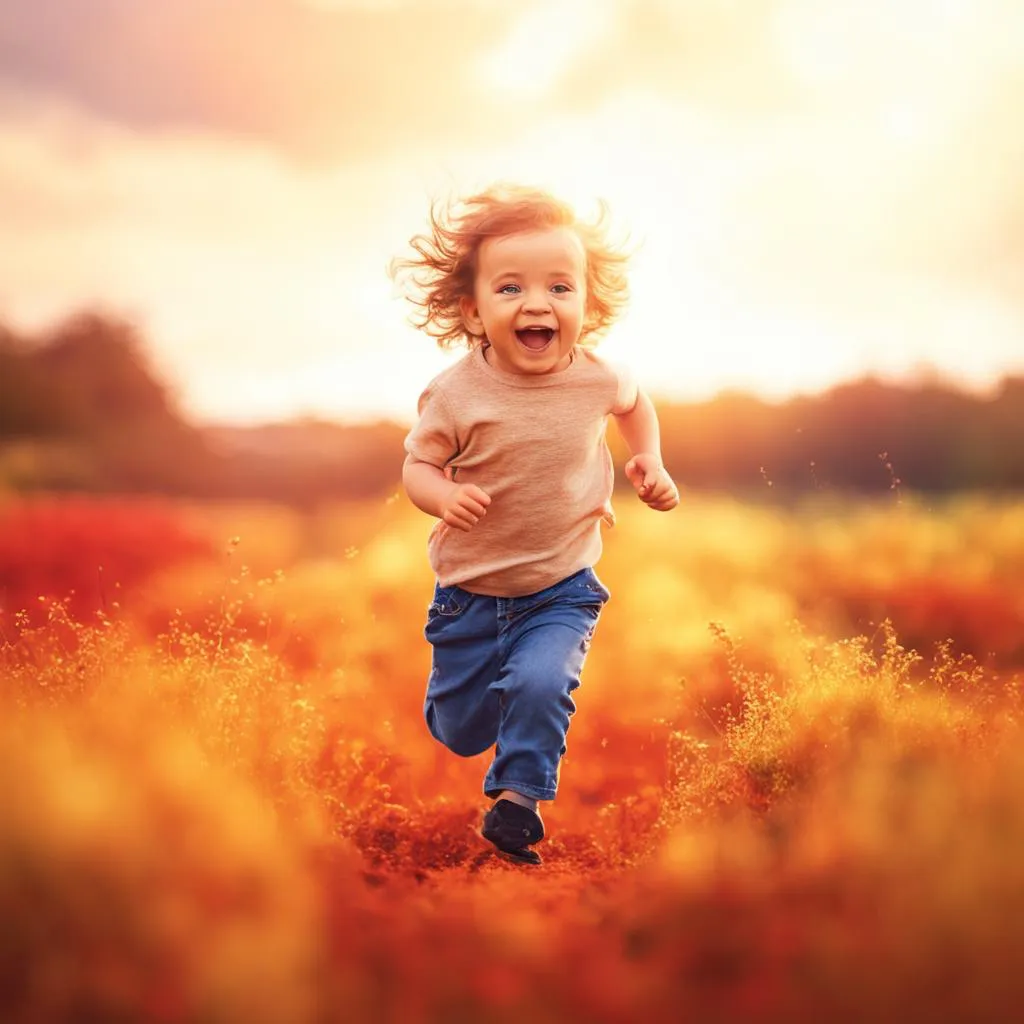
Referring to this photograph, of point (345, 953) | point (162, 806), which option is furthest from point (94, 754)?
point (345, 953)

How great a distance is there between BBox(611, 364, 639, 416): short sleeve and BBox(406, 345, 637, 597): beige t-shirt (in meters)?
0.04

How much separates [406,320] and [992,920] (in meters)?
2.47

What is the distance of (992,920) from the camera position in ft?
6.03

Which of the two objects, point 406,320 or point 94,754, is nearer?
point 94,754

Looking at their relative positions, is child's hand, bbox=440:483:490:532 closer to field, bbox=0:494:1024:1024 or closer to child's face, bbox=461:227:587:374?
child's face, bbox=461:227:587:374

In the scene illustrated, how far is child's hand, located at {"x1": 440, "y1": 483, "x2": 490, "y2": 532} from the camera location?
3018 mm

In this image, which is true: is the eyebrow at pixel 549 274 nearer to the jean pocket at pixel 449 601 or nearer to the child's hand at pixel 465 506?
the child's hand at pixel 465 506

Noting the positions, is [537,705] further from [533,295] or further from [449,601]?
[533,295]

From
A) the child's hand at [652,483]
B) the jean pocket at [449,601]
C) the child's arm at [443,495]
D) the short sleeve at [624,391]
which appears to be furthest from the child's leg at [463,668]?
the short sleeve at [624,391]

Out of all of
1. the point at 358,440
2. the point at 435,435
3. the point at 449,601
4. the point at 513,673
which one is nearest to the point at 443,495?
the point at 435,435

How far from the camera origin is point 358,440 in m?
12.5

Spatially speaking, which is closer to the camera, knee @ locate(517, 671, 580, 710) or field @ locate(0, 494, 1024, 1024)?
field @ locate(0, 494, 1024, 1024)

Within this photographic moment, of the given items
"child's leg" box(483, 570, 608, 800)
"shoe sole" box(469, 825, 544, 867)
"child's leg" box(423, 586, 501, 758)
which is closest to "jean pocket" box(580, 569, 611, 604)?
"child's leg" box(483, 570, 608, 800)

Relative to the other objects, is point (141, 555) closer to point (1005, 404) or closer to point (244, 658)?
point (244, 658)
